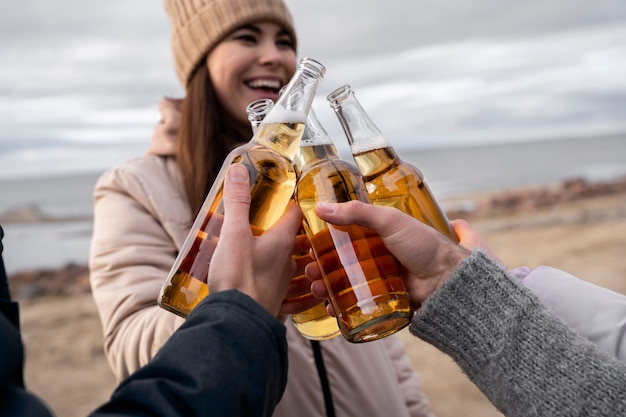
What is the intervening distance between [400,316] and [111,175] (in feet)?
4.55

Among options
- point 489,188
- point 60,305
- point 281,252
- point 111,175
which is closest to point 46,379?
point 60,305

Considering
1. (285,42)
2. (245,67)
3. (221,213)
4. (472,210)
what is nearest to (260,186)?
(221,213)

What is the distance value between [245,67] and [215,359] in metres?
1.81

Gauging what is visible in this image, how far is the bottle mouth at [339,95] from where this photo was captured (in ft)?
4.76

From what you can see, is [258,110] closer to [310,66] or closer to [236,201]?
[310,66]

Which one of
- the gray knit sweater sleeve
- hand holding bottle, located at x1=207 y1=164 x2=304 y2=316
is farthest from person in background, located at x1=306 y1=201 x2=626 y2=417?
hand holding bottle, located at x1=207 y1=164 x2=304 y2=316

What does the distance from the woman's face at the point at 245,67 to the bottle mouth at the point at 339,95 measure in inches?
42.2

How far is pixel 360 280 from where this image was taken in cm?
120

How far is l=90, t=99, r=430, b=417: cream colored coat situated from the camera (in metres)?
1.88

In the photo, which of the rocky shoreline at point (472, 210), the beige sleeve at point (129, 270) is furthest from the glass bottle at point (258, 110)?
the rocky shoreline at point (472, 210)

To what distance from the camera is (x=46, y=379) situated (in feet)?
19.9

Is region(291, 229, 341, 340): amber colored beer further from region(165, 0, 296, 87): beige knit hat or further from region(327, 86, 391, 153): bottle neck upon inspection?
region(165, 0, 296, 87): beige knit hat

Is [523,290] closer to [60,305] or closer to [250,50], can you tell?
[250,50]

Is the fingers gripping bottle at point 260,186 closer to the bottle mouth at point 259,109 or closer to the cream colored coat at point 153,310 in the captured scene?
the bottle mouth at point 259,109
